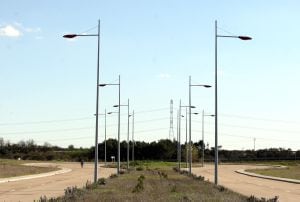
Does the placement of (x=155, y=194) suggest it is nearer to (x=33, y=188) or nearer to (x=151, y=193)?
(x=151, y=193)

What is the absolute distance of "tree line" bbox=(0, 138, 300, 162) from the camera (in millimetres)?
150500

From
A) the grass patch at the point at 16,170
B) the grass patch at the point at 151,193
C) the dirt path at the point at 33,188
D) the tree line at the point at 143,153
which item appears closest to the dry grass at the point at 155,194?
the grass patch at the point at 151,193

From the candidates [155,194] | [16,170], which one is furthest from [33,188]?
[16,170]

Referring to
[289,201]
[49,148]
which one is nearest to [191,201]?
[289,201]

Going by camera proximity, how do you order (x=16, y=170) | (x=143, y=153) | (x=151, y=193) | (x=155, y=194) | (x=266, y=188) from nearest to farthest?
1. (x=155, y=194)
2. (x=151, y=193)
3. (x=266, y=188)
4. (x=16, y=170)
5. (x=143, y=153)

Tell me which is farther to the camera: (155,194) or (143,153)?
(143,153)

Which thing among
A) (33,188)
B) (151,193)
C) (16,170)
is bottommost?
(33,188)

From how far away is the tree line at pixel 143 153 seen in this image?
150500mm

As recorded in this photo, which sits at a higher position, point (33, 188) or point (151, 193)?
point (151, 193)

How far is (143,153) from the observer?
506 feet

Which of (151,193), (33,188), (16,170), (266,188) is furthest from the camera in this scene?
(16,170)

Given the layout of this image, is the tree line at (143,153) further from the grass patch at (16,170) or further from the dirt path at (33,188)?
the dirt path at (33,188)

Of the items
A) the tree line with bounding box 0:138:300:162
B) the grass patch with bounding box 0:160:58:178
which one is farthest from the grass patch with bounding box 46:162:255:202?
the tree line with bounding box 0:138:300:162

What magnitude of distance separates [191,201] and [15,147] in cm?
15936
